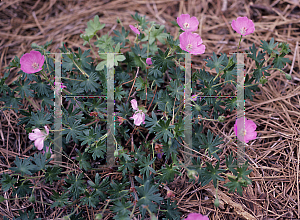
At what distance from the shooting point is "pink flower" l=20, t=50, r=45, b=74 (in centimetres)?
238

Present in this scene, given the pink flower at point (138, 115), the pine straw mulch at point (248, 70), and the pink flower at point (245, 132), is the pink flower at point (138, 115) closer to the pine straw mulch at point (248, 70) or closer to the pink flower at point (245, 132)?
the pine straw mulch at point (248, 70)

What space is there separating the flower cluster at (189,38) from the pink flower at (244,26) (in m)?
0.39

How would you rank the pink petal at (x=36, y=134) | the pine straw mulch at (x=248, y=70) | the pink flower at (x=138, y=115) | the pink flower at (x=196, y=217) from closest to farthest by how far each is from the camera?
the pink flower at (x=196, y=217) → the pink petal at (x=36, y=134) → the pink flower at (x=138, y=115) → the pine straw mulch at (x=248, y=70)

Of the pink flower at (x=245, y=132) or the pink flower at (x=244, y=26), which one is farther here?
the pink flower at (x=244, y=26)

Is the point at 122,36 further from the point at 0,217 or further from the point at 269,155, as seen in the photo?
the point at 0,217

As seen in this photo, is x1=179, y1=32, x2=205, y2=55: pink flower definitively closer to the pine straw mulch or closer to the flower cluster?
the flower cluster

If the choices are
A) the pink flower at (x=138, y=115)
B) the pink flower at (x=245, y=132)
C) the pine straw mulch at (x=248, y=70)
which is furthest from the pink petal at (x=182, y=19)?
the pink flower at (x=245, y=132)

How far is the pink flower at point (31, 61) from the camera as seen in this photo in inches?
93.6

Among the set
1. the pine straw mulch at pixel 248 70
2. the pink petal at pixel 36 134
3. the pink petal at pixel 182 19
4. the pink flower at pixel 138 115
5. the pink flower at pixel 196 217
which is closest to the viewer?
the pink flower at pixel 196 217

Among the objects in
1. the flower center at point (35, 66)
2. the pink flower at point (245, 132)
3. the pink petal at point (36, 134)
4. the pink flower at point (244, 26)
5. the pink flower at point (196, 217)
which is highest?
the pink flower at point (244, 26)

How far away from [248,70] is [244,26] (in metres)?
0.68

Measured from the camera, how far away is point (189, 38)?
240 centimetres

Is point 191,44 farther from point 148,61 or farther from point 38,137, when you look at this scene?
point 38,137

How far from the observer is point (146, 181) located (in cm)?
204
